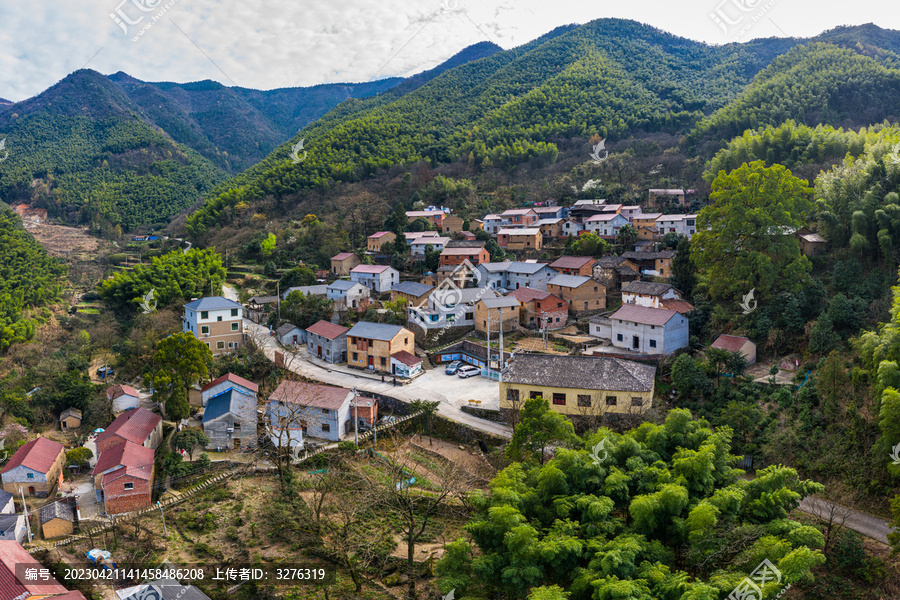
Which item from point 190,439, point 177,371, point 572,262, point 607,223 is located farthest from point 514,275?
point 190,439

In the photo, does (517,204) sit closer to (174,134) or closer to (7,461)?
(7,461)

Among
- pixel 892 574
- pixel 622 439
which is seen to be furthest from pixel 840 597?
pixel 622 439

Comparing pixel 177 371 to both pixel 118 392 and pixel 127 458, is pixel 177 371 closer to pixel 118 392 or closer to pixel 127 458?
pixel 118 392

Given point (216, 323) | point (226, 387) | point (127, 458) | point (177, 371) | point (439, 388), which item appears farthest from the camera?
point (216, 323)

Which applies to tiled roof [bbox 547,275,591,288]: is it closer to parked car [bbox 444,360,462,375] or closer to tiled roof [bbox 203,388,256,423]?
parked car [bbox 444,360,462,375]

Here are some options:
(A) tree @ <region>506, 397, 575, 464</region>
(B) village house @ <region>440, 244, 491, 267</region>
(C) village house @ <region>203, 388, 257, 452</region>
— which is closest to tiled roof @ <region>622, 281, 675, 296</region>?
(B) village house @ <region>440, 244, 491, 267</region>

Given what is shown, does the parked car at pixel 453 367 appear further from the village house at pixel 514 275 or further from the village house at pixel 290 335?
the village house at pixel 290 335
